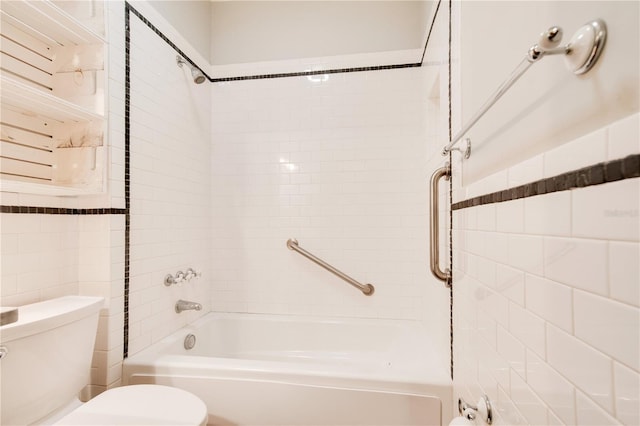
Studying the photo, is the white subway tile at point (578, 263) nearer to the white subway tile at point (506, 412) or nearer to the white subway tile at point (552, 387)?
the white subway tile at point (552, 387)

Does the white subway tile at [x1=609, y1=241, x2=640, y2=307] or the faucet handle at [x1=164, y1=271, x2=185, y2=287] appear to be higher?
the white subway tile at [x1=609, y1=241, x2=640, y2=307]

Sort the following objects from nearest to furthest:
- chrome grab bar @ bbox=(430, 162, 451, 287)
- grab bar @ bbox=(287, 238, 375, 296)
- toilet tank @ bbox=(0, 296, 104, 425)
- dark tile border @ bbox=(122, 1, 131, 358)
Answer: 1. toilet tank @ bbox=(0, 296, 104, 425)
2. chrome grab bar @ bbox=(430, 162, 451, 287)
3. dark tile border @ bbox=(122, 1, 131, 358)
4. grab bar @ bbox=(287, 238, 375, 296)

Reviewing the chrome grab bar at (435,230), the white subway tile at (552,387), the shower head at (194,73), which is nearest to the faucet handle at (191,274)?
the shower head at (194,73)

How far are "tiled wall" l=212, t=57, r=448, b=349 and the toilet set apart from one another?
1143mm

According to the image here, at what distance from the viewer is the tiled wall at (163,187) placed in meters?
1.58

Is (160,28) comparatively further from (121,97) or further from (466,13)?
(466,13)

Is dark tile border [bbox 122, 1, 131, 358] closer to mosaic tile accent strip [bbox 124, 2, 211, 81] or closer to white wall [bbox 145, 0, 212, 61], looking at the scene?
→ mosaic tile accent strip [bbox 124, 2, 211, 81]

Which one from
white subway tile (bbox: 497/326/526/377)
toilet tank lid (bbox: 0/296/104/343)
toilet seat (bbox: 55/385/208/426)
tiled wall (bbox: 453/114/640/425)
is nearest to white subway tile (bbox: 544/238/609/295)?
tiled wall (bbox: 453/114/640/425)

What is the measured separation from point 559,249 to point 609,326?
147 millimetres

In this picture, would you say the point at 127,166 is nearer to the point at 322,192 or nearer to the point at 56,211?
the point at 56,211

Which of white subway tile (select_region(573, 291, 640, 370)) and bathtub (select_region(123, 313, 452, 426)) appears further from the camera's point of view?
bathtub (select_region(123, 313, 452, 426))

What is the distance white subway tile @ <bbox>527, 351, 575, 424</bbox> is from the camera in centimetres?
51

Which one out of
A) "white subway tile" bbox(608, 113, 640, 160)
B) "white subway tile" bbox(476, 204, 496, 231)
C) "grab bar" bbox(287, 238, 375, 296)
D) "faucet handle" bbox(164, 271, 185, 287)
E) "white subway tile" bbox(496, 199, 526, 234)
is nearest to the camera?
"white subway tile" bbox(608, 113, 640, 160)

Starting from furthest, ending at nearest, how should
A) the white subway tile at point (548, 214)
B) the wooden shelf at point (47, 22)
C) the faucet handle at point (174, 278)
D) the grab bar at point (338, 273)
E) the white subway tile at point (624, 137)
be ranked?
1. the grab bar at point (338, 273)
2. the faucet handle at point (174, 278)
3. the wooden shelf at point (47, 22)
4. the white subway tile at point (548, 214)
5. the white subway tile at point (624, 137)
